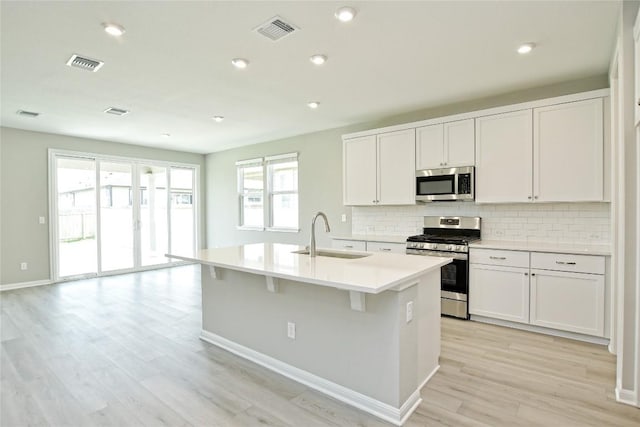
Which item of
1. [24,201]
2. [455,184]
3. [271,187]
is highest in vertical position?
[271,187]

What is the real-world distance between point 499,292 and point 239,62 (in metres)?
3.51

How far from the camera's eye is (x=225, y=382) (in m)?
2.51

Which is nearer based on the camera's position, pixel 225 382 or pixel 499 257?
pixel 225 382

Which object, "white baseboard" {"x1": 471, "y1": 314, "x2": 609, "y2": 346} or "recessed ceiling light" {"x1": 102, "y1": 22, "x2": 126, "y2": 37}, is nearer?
"recessed ceiling light" {"x1": 102, "y1": 22, "x2": 126, "y2": 37}

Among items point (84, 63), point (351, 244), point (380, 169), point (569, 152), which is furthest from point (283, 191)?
point (569, 152)

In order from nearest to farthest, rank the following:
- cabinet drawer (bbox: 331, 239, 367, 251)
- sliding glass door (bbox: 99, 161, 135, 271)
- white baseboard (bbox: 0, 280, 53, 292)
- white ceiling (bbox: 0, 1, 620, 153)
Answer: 1. white ceiling (bbox: 0, 1, 620, 153)
2. cabinet drawer (bbox: 331, 239, 367, 251)
3. white baseboard (bbox: 0, 280, 53, 292)
4. sliding glass door (bbox: 99, 161, 135, 271)

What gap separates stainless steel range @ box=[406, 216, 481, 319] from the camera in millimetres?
3836

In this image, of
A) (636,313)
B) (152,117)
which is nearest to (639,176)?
(636,313)

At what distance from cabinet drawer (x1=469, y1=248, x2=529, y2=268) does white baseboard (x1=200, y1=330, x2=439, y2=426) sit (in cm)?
152

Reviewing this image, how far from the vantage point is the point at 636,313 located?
2.15m

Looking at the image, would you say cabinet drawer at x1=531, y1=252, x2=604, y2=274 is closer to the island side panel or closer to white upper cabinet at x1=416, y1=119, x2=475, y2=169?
white upper cabinet at x1=416, y1=119, x2=475, y2=169

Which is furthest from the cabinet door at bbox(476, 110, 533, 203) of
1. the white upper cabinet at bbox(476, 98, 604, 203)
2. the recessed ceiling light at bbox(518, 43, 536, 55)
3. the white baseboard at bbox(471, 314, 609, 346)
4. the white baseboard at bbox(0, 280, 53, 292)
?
the white baseboard at bbox(0, 280, 53, 292)

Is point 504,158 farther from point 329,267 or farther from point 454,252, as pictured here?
point 329,267

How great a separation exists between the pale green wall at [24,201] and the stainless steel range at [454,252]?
608 centimetres
